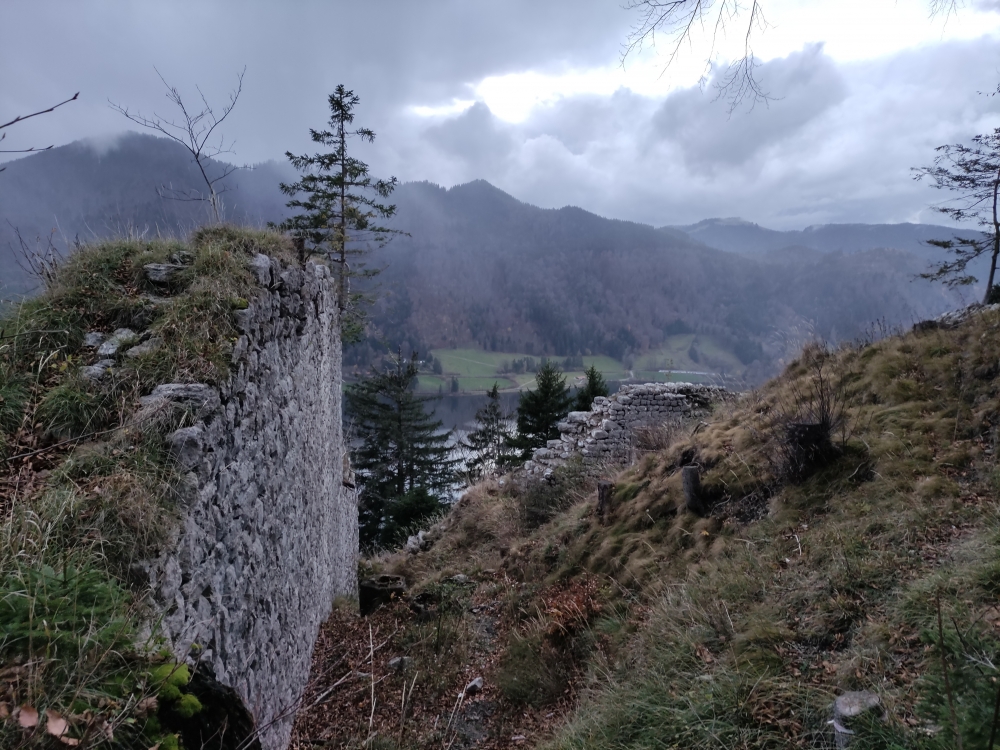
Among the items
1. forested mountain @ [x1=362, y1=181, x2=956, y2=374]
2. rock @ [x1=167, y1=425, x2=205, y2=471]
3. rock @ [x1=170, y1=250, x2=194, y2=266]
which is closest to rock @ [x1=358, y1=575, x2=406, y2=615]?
rock @ [x1=170, y1=250, x2=194, y2=266]

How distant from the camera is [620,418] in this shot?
13500 millimetres

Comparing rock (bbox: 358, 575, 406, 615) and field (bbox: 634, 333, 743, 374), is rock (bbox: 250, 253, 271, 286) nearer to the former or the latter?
rock (bbox: 358, 575, 406, 615)

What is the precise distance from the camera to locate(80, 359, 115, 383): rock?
133 inches

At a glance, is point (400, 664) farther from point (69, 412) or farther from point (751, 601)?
point (69, 412)

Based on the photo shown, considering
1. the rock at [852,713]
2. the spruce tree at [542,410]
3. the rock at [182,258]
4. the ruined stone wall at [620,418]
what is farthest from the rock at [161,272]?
the spruce tree at [542,410]

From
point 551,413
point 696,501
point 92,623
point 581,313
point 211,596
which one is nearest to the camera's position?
point 92,623

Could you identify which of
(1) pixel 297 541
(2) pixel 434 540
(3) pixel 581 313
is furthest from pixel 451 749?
(3) pixel 581 313

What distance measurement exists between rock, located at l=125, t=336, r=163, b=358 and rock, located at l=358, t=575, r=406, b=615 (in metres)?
5.39

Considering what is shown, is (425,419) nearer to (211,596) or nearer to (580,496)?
(580,496)

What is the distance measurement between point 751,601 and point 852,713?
1.41 meters

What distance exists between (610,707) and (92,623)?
3.01 metres

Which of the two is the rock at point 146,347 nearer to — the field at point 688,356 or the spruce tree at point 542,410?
the spruce tree at point 542,410

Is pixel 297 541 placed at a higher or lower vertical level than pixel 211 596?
lower

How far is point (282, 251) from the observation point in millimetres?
5770
